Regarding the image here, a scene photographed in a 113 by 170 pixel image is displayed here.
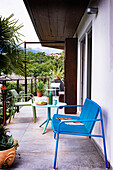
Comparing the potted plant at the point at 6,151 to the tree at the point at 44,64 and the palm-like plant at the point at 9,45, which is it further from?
the tree at the point at 44,64

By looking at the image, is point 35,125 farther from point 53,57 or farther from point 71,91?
point 53,57

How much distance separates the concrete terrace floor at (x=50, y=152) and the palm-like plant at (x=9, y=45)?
1.23 metres

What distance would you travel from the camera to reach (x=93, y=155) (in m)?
2.34

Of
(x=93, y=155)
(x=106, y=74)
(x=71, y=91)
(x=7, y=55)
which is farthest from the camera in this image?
(x=71, y=91)

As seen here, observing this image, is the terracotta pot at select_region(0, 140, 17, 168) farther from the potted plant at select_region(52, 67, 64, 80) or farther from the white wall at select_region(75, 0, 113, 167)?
the potted plant at select_region(52, 67, 64, 80)

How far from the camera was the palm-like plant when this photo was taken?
295cm

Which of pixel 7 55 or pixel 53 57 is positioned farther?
pixel 53 57

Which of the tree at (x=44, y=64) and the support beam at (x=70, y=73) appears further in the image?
the tree at (x=44, y=64)

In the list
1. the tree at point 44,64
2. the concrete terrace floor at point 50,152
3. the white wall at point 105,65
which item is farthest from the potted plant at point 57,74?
the white wall at point 105,65

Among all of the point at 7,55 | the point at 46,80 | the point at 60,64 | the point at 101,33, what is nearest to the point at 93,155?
the point at 101,33

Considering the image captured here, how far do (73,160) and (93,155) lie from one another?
0.31 metres

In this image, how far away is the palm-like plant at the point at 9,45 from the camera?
9.68ft

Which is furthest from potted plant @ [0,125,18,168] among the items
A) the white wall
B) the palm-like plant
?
the palm-like plant

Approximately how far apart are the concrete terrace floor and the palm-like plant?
1228 millimetres
